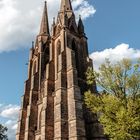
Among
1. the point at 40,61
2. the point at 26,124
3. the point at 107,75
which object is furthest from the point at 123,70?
the point at 40,61

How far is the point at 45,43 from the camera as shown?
3962cm

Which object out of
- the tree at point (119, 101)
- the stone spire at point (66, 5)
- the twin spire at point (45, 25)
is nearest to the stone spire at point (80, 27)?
the stone spire at point (66, 5)

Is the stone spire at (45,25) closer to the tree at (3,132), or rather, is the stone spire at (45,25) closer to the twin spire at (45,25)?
the twin spire at (45,25)

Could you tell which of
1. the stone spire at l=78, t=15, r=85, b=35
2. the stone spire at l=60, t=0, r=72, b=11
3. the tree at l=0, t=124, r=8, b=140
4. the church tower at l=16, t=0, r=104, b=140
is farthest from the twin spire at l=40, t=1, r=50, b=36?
the tree at l=0, t=124, r=8, b=140

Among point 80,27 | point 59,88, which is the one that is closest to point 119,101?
point 59,88

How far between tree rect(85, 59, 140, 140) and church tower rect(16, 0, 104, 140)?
703cm

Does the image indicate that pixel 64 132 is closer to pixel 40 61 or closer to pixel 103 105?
pixel 103 105

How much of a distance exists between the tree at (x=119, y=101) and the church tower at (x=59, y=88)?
7031 millimetres

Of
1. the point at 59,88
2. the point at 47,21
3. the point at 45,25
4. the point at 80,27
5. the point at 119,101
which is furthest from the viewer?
the point at 47,21

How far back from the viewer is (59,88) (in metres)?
27.2

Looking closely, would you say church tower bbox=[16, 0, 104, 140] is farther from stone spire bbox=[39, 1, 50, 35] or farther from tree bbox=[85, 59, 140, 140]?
tree bbox=[85, 59, 140, 140]

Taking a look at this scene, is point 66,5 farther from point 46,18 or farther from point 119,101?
point 119,101

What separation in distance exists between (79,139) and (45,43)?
20971 millimetres

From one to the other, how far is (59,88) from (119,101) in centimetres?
1138
